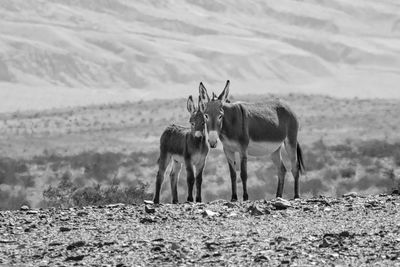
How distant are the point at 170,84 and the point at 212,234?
9476 centimetres

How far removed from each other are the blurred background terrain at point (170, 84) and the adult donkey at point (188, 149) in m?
1.39

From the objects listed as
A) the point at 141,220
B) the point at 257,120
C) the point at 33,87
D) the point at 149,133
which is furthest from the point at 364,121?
the point at 33,87

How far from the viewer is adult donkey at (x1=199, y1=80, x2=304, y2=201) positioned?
47.3 feet

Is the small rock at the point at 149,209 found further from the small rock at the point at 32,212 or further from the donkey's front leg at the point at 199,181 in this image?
the donkey's front leg at the point at 199,181

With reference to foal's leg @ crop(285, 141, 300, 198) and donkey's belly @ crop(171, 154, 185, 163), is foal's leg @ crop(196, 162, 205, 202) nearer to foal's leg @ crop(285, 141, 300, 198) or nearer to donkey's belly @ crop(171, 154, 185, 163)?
donkey's belly @ crop(171, 154, 185, 163)

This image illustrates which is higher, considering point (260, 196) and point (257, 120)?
point (257, 120)

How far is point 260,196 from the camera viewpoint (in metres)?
23.8

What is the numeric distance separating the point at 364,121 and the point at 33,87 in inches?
2232

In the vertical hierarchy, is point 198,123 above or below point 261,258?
above

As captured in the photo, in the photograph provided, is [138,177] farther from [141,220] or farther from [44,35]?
[44,35]

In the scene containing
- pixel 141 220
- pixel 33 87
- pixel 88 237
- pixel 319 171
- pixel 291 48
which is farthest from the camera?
pixel 291 48

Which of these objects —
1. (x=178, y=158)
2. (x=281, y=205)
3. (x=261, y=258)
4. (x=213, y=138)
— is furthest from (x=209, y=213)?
(x=178, y=158)

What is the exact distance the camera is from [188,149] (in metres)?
15.2

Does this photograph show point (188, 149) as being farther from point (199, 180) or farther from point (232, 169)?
point (232, 169)
